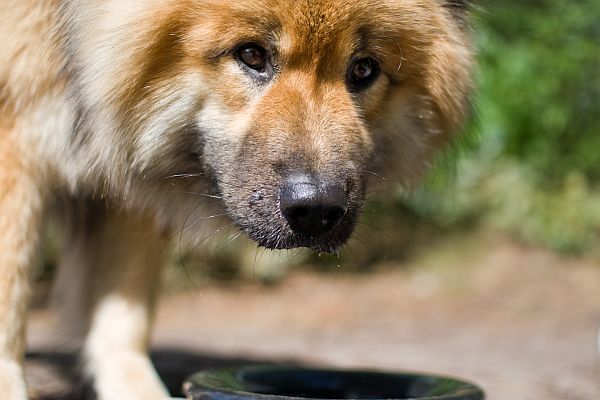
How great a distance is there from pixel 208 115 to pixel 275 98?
215 millimetres

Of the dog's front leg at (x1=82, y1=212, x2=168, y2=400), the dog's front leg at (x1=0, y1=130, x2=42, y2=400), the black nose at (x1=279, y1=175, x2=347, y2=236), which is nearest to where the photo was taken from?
the black nose at (x1=279, y1=175, x2=347, y2=236)

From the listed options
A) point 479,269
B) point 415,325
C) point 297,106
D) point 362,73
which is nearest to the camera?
point 297,106

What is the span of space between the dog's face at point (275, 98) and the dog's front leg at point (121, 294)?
1.64 feet

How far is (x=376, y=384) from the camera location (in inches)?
108

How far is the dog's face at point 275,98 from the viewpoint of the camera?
2.41m

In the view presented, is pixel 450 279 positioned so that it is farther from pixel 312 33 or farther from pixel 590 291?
pixel 312 33

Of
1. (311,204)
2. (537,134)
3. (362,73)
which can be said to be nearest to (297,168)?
(311,204)

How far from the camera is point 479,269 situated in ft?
20.8

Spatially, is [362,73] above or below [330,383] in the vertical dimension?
above

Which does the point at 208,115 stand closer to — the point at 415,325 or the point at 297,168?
the point at 297,168

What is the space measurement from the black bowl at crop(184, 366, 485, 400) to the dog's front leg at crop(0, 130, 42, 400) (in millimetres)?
518

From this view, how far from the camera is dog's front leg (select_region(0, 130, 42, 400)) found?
2.69 meters

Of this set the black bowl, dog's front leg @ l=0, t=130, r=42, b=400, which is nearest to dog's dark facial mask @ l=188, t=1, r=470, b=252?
the black bowl

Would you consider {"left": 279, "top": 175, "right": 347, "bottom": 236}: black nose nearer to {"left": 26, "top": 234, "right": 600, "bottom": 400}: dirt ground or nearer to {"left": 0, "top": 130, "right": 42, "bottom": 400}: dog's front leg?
{"left": 0, "top": 130, "right": 42, "bottom": 400}: dog's front leg
